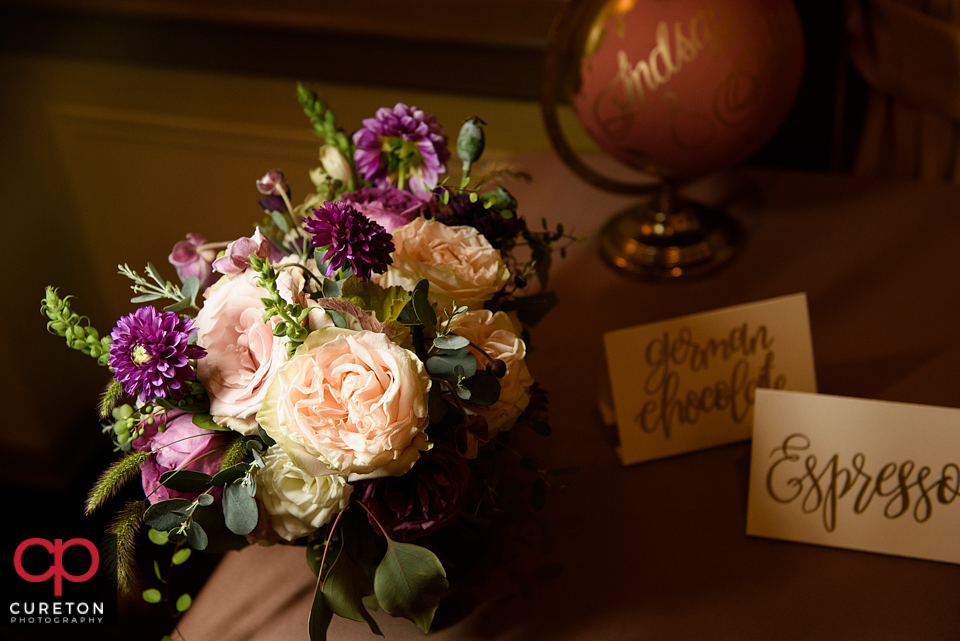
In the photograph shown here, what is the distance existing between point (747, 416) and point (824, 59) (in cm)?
64

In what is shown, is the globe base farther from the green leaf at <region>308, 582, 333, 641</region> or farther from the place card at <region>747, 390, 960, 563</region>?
the green leaf at <region>308, 582, 333, 641</region>

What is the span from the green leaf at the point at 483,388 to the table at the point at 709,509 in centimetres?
21

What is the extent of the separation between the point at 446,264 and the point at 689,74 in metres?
0.41

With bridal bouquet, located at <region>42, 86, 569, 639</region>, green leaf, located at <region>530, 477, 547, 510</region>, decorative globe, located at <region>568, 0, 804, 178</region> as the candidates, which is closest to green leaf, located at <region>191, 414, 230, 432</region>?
bridal bouquet, located at <region>42, 86, 569, 639</region>

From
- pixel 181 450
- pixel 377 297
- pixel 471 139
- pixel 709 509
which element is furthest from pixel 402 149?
pixel 709 509

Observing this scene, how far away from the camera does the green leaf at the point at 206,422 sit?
0.49 metres

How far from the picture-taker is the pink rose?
1.53 ft

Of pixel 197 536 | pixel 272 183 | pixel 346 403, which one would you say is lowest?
pixel 197 536

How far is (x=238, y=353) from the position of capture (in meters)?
0.48

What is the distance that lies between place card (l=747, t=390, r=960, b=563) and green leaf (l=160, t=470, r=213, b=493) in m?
0.44

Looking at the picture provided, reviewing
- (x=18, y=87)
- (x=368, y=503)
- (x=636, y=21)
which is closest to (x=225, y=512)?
(x=368, y=503)

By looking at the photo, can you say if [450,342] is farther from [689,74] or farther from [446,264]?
[689,74]

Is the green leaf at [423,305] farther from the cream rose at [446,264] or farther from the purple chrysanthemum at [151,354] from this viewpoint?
the purple chrysanthemum at [151,354]

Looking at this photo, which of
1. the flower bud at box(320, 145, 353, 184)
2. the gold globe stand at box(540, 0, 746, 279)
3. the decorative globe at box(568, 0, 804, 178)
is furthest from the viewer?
the gold globe stand at box(540, 0, 746, 279)
